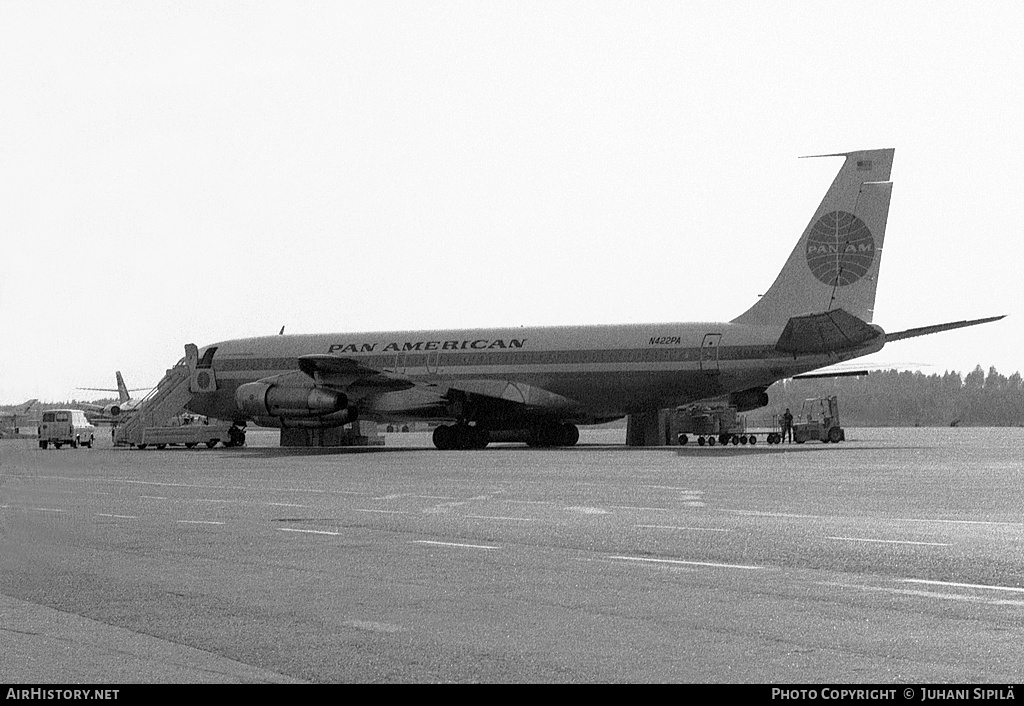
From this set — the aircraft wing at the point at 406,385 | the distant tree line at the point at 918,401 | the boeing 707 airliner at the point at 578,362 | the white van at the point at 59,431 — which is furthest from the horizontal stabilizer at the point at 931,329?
the distant tree line at the point at 918,401

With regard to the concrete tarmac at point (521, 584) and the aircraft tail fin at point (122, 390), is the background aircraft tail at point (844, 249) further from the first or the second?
the aircraft tail fin at point (122, 390)

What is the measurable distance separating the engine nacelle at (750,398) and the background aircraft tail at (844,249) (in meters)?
2.75

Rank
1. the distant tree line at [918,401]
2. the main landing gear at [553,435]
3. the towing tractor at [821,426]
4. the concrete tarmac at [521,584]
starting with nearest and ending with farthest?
the concrete tarmac at [521,584], the main landing gear at [553,435], the towing tractor at [821,426], the distant tree line at [918,401]

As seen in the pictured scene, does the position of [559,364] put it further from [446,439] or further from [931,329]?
[931,329]

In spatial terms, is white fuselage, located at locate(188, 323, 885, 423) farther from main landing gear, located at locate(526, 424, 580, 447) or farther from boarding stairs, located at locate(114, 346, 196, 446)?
boarding stairs, located at locate(114, 346, 196, 446)

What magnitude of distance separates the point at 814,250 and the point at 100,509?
27280 millimetres

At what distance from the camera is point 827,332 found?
133 feet

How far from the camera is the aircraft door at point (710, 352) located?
1718 inches

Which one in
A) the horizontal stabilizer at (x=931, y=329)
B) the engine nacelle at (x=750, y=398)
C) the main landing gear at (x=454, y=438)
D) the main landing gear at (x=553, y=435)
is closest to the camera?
the horizontal stabilizer at (x=931, y=329)

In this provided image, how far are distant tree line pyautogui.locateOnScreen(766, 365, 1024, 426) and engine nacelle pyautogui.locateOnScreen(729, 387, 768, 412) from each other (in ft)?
277

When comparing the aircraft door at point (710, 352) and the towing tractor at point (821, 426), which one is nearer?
the aircraft door at point (710, 352)

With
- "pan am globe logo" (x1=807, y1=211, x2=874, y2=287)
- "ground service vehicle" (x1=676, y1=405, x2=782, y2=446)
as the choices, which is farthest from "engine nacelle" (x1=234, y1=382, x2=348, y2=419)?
"pan am globe logo" (x1=807, y1=211, x2=874, y2=287)
